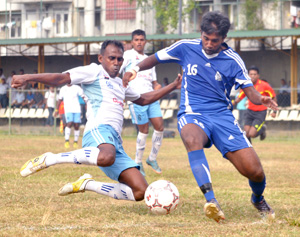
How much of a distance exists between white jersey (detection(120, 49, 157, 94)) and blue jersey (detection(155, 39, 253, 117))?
4312 millimetres

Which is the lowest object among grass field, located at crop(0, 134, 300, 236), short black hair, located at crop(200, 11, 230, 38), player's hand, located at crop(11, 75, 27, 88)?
grass field, located at crop(0, 134, 300, 236)

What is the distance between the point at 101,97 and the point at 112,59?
482 mm

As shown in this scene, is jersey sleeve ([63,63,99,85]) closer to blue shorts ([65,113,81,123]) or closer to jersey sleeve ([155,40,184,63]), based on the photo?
jersey sleeve ([155,40,184,63])

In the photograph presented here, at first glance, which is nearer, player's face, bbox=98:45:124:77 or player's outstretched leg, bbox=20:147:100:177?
player's outstretched leg, bbox=20:147:100:177

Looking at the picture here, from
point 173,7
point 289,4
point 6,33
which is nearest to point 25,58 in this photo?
point 6,33

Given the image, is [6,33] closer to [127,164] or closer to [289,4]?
[289,4]

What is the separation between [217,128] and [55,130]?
19631 mm

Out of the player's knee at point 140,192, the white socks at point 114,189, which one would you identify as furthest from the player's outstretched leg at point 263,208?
the white socks at point 114,189

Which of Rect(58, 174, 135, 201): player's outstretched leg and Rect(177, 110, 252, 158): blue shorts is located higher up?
Rect(177, 110, 252, 158): blue shorts

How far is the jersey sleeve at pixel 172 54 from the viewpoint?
7.03m

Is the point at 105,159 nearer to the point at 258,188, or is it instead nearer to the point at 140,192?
the point at 140,192

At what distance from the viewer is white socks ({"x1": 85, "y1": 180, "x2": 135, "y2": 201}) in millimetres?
6945

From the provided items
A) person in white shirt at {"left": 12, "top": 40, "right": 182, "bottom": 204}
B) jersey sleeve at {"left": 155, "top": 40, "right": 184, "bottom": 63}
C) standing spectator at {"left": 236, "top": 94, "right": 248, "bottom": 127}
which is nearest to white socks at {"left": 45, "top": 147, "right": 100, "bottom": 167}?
person in white shirt at {"left": 12, "top": 40, "right": 182, "bottom": 204}

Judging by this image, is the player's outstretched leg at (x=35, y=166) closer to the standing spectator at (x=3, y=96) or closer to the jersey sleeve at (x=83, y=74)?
the jersey sleeve at (x=83, y=74)
